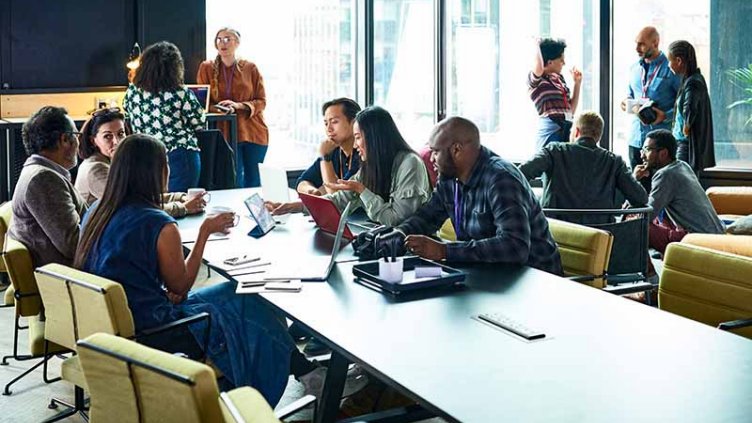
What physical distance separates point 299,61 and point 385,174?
5.23m

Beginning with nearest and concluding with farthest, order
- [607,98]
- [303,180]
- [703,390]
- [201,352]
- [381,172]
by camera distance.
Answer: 1. [703,390]
2. [201,352]
3. [381,172]
4. [303,180]
5. [607,98]

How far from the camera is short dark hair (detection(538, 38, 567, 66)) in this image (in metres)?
8.30

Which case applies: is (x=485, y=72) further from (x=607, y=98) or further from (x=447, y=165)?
(x=447, y=165)

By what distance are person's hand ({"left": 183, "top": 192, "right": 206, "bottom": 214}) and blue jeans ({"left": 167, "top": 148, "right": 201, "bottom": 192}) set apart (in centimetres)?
171

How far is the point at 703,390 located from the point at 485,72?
25.9 feet

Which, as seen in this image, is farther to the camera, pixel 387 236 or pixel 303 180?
pixel 303 180

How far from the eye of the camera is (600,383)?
7.79ft

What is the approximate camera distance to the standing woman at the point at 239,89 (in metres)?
8.45

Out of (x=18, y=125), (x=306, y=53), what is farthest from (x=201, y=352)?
(x=306, y=53)

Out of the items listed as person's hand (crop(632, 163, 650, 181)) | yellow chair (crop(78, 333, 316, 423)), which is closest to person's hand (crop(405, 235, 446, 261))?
yellow chair (crop(78, 333, 316, 423))

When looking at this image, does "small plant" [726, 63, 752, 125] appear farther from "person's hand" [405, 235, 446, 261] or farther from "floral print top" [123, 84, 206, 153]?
"person's hand" [405, 235, 446, 261]

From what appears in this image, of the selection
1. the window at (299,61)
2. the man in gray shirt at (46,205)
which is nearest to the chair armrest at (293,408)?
the man in gray shirt at (46,205)

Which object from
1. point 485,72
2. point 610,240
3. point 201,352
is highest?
point 485,72

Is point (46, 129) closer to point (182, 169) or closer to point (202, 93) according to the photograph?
point (182, 169)
